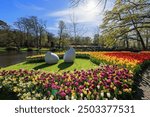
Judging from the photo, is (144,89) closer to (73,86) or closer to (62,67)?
(73,86)

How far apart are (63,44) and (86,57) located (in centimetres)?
4970

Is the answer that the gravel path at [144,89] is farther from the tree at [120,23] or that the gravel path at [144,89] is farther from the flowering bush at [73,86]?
the tree at [120,23]

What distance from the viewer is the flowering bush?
578 cm

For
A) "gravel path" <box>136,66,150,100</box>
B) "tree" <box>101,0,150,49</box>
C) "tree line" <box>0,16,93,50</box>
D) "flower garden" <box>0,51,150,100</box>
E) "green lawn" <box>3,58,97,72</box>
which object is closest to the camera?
"flower garden" <box>0,51,150,100</box>

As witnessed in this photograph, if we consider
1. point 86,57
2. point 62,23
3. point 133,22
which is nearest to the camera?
point 86,57

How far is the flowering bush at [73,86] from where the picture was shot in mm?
5775

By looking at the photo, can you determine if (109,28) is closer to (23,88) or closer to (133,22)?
(133,22)

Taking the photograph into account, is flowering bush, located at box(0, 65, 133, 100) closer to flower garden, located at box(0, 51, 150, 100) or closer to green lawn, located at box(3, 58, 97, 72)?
flower garden, located at box(0, 51, 150, 100)

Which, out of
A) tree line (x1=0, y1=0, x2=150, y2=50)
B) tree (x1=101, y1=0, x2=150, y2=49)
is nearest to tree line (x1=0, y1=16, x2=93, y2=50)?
tree line (x1=0, y1=0, x2=150, y2=50)

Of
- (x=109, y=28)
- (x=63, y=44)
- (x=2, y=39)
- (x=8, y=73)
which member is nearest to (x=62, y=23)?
(x=63, y=44)

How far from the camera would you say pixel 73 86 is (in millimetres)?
6727

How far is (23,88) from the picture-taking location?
7.48 m

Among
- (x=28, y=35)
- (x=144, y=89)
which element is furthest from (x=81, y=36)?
(x=144, y=89)

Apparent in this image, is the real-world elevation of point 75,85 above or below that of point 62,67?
above
